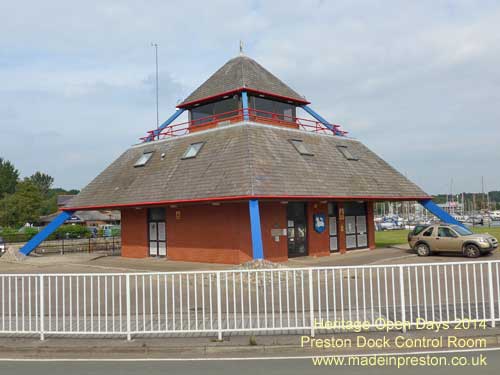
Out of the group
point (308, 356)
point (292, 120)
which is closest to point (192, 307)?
point (308, 356)

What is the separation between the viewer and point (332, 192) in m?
22.0

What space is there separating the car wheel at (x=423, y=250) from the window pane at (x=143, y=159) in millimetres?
15564

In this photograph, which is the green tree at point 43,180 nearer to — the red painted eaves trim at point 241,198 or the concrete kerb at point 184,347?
the red painted eaves trim at point 241,198

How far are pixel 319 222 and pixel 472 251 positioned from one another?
7.26 m

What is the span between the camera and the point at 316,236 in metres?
23.9

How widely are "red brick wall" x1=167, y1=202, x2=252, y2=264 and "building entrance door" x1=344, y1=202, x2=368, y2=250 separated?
7.46m

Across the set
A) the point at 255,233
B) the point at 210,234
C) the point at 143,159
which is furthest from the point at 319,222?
the point at 143,159

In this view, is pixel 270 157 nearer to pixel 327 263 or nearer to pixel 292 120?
pixel 327 263

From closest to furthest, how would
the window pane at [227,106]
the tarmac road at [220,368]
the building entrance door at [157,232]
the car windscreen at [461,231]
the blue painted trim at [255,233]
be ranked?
the tarmac road at [220,368] < the blue painted trim at [255,233] < the car windscreen at [461,231] < the building entrance door at [157,232] < the window pane at [227,106]

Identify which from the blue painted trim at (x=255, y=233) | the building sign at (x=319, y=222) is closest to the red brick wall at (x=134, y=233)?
the blue painted trim at (x=255, y=233)

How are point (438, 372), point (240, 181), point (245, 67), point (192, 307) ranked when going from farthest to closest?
point (245, 67), point (240, 181), point (192, 307), point (438, 372)

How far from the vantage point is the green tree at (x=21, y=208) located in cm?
7231

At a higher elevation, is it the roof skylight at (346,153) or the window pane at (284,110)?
the window pane at (284,110)

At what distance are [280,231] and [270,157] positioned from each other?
358 cm
